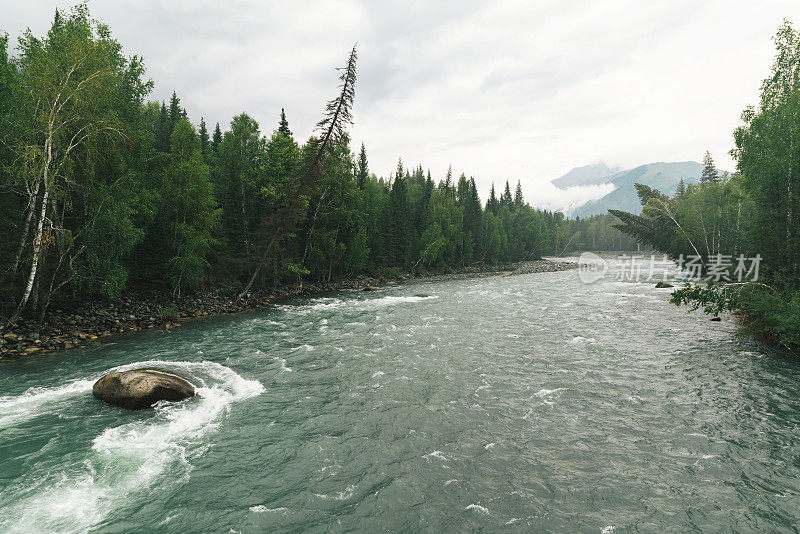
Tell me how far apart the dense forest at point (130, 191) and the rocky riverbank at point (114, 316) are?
1178 mm

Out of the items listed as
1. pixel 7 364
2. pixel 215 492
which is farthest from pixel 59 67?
pixel 215 492

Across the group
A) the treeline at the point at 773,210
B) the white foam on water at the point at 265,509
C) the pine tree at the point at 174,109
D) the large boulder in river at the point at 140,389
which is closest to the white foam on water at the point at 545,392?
the white foam on water at the point at 265,509

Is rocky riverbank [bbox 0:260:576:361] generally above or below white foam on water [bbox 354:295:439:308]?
above

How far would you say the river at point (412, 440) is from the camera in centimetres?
711

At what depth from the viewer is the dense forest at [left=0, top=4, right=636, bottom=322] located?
58.7ft

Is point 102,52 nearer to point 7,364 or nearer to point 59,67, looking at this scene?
point 59,67

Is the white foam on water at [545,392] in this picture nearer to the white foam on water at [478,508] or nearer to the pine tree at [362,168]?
the white foam on water at [478,508]

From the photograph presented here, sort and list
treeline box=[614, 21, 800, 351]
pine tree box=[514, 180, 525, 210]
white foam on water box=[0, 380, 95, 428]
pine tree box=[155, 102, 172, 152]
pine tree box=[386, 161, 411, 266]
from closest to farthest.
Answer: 1. white foam on water box=[0, 380, 95, 428]
2. treeline box=[614, 21, 800, 351]
3. pine tree box=[155, 102, 172, 152]
4. pine tree box=[386, 161, 411, 266]
5. pine tree box=[514, 180, 525, 210]

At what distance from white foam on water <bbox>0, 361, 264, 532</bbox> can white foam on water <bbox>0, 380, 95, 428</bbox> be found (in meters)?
3.54

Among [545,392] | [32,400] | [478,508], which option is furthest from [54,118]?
[545,392]

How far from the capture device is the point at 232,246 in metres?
38.6

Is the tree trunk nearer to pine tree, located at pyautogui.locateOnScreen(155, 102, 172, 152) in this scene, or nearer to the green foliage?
the green foliage

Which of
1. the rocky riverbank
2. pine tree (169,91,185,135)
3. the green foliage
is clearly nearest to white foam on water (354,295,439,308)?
the rocky riverbank

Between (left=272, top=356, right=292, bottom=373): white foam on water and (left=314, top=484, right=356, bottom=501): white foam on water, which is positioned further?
(left=272, top=356, right=292, bottom=373): white foam on water
